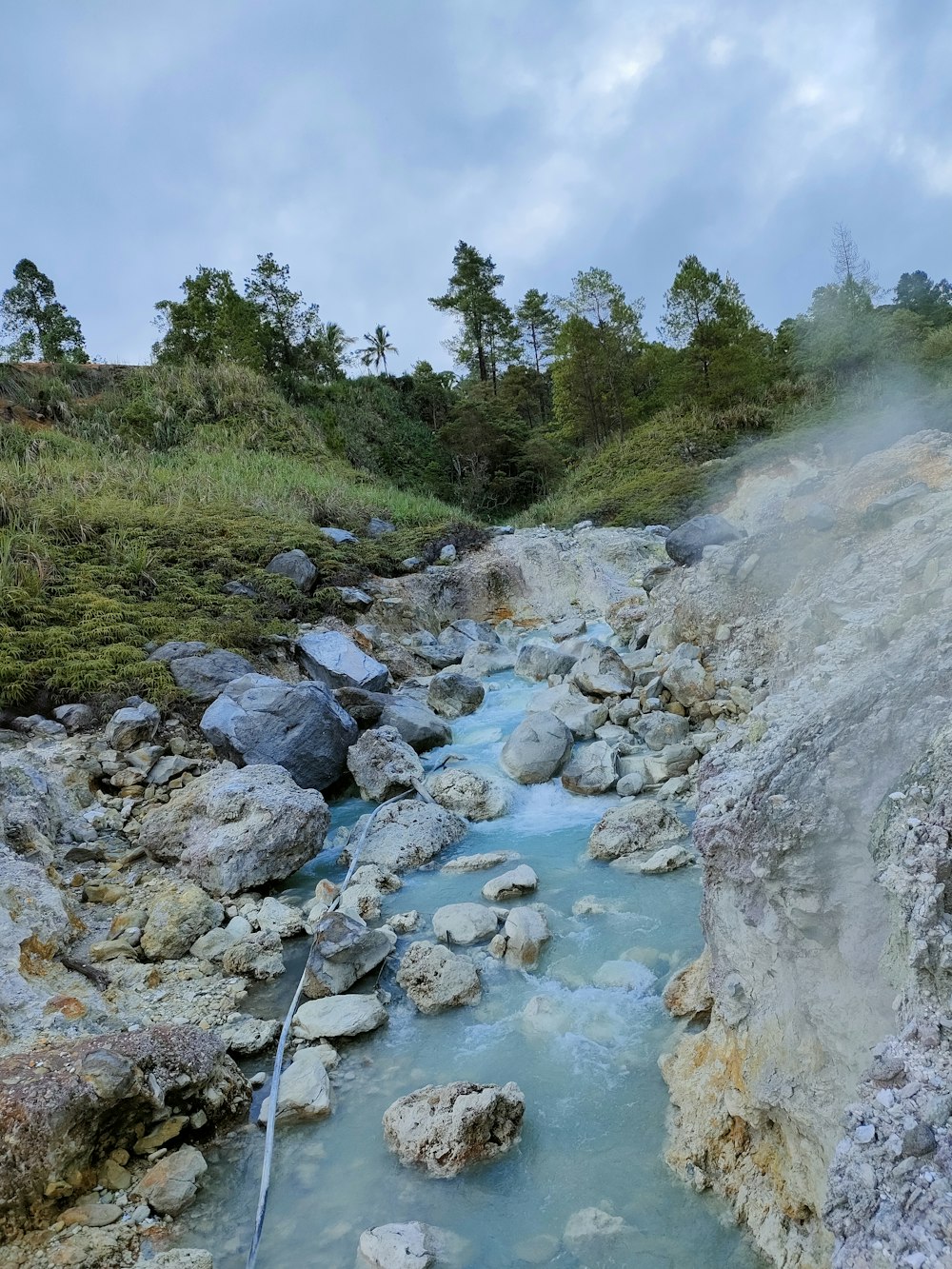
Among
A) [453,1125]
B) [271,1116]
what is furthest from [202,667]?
[453,1125]

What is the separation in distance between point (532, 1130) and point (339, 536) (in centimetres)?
1449

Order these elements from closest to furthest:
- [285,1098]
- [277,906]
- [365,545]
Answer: [285,1098] → [277,906] → [365,545]

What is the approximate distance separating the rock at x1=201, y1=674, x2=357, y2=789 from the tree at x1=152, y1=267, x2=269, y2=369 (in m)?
24.2

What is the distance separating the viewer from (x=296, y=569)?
45.8 ft

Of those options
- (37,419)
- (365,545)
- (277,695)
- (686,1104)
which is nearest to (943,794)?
(686,1104)

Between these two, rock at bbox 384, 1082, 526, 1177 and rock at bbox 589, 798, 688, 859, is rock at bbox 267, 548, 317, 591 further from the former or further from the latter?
rock at bbox 384, 1082, 526, 1177

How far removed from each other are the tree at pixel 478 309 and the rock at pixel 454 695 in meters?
30.8

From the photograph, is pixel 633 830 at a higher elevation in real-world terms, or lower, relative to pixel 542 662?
lower

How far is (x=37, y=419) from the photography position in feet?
76.3

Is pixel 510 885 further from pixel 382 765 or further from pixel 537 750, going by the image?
pixel 382 765

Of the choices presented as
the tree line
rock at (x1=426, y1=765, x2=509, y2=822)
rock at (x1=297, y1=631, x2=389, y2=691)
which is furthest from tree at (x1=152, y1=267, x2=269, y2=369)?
rock at (x1=426, y1=765, x2=509, y2=822)

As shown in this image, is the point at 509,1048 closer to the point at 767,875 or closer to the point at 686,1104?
the point at 686,1104

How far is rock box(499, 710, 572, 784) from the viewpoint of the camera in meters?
8.32

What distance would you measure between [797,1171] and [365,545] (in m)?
15.2
